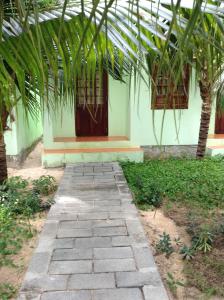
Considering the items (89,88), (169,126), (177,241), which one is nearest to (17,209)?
(177,241)

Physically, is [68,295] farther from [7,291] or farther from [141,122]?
[141,122]

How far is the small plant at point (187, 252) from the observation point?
3373 mm

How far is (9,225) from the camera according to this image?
4180mm

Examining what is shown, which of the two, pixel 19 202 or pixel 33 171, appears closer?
pixel 19 202

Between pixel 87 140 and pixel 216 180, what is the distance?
368cm

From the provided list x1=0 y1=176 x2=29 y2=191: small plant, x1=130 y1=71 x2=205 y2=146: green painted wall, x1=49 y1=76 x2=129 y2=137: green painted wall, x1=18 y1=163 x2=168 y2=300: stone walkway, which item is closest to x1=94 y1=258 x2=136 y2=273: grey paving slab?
x1=18 y1=163 x2=168 y2=300: stone walkway

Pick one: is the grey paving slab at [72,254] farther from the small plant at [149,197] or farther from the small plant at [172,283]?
the small plant at [149,197]

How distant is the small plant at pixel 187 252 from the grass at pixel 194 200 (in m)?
0.02

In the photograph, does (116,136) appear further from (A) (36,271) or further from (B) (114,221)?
(A) (36,271)

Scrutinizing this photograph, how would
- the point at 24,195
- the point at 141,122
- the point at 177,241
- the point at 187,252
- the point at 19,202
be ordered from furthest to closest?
1. the point at 141,122
2. the point at 24,195
3. the point at 19,202
4. the point at 177,241
5. the point at 187,252

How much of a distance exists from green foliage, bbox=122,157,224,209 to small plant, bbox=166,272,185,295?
2.12 metres

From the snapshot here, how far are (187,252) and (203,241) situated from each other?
32cm

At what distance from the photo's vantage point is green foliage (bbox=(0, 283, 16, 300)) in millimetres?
2713

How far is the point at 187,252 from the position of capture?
3.40 metres
